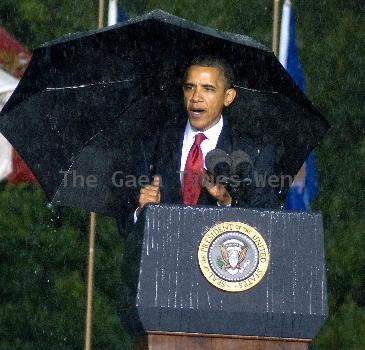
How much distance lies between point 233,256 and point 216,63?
3.72ft

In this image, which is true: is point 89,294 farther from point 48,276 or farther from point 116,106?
point 48,276

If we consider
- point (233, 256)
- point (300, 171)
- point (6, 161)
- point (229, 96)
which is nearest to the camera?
point (233, 256)

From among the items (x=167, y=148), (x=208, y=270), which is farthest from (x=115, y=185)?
(x=208, y=270)

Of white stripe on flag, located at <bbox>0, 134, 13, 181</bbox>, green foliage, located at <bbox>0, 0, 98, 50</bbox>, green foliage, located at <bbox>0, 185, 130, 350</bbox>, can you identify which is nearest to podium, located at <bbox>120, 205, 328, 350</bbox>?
white stripe on flag, located at <bbox>0, 134, 13, 181</bbox>

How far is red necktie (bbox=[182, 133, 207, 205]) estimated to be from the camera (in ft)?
24.2

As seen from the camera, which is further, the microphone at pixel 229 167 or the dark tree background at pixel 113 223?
the dark tree background at pixel 113 223

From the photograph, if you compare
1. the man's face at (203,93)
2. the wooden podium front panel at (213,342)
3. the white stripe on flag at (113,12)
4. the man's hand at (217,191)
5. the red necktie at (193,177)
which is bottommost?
the wooden podium front panel at (213,342)

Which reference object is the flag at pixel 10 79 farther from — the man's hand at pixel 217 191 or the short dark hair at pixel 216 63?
the man's hand at pixel 217 191

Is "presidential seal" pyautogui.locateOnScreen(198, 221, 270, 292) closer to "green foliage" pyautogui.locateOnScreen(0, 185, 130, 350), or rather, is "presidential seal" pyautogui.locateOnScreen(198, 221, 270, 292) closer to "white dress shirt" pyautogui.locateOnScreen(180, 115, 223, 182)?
"white dress shirt" pyautogui.locateOnScreen(180, 115, 223, 182)

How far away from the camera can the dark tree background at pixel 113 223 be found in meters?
15.9

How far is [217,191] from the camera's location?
275 inches

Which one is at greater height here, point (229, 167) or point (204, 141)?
point (204, 141)

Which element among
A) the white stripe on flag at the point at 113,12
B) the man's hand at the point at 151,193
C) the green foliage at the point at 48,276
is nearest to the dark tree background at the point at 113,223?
the green foliage at the point at 48,276

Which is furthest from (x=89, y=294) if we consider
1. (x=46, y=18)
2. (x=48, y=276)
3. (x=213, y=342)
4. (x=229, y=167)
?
(x=46, y=18)
